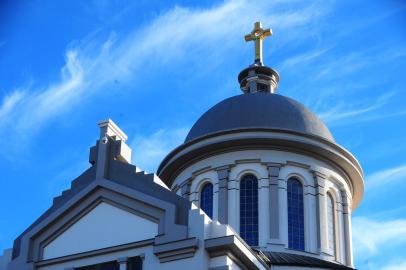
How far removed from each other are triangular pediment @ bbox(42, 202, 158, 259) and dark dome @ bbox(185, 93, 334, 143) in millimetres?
9733

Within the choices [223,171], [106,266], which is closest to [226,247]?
[106,266]

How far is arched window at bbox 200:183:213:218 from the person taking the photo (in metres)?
34.5

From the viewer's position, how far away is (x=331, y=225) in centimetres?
3441

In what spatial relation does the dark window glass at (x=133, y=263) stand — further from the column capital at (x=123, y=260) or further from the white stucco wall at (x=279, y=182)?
the white stucco wall at (x=279, y=182)

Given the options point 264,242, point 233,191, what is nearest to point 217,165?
point 233,191

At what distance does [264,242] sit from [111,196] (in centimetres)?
847

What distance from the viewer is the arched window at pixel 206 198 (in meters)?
34.5

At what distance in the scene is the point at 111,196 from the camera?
25516mm

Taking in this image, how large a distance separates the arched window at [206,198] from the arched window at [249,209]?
49.9 inches

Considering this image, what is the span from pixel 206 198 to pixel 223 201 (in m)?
1.25

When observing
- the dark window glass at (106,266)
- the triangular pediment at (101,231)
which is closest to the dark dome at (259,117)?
the triangular pediment at (101,231)

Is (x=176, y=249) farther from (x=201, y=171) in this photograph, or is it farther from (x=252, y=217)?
(x=201, y=171)

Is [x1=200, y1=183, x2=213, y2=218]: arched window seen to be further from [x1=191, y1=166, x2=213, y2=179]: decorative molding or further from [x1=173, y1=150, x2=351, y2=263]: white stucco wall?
[x1=191, y1=166, x2=213, y2=179]: decorative molding

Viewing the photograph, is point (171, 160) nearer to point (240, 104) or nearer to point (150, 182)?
point (240, 104)
